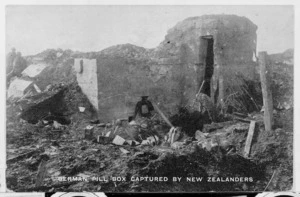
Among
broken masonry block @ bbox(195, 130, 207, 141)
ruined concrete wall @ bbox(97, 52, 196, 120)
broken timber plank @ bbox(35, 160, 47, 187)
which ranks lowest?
broken timber plank @ bbox(35, 160, 47, 187)

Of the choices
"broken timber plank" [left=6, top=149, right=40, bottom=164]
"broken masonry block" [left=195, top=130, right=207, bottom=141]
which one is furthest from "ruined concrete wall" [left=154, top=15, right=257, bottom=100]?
"broken timber plank" [left=6, top=149, right=40, bottom=164]

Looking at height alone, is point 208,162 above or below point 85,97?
below

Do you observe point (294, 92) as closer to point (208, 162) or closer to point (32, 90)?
point (208, 162)

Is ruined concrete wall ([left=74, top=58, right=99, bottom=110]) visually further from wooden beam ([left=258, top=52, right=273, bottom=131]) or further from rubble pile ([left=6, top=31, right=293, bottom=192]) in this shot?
wooden beam ([left=258, top=52, right=273, bottom=131])

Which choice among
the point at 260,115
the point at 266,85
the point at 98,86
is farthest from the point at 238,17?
the point at 98,86

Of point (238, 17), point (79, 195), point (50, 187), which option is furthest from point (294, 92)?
point (50, 187)

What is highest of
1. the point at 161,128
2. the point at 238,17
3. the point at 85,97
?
the point at 238,17
